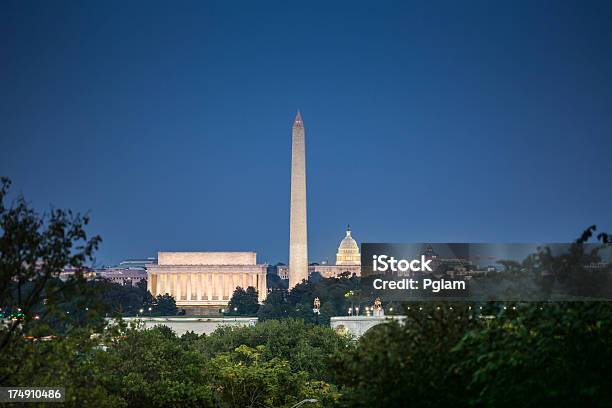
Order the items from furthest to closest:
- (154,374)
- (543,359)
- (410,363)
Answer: (154,374) → (410,363) → (543,359)

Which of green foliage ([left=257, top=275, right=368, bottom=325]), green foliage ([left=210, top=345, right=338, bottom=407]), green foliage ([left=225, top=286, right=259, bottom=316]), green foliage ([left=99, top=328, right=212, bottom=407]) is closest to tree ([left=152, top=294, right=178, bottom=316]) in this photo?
green foliage ([left=225, top=286, right=259, bottom=316])

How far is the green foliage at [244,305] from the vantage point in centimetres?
16375

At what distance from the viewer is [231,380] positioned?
1866 inches

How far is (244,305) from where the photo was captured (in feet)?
544

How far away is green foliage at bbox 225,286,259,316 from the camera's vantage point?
164m

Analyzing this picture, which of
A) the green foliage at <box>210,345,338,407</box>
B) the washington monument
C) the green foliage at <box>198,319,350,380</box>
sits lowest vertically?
the green foliage at <box>210,345,338,407</box>

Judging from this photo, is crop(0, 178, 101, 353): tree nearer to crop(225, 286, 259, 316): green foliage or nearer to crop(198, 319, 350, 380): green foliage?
crop(198, 319, 350, 380): green foliage

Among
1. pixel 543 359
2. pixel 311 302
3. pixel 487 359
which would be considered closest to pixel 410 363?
pixel 487 359

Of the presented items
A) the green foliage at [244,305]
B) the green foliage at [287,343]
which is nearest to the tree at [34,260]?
the green foliage at [287,343]

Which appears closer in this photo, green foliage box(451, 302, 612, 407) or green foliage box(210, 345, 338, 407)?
green foliage box(451, 302, 612, 407)

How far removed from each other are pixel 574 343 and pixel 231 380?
3300cm

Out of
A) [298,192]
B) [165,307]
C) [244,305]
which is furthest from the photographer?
[165,307]

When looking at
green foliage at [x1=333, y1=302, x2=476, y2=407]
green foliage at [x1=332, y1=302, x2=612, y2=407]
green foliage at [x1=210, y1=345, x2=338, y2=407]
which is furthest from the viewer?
green foliage at [x1=210, y1=345, x2=338, y2=407]

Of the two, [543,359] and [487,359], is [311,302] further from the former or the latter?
[543,359]
